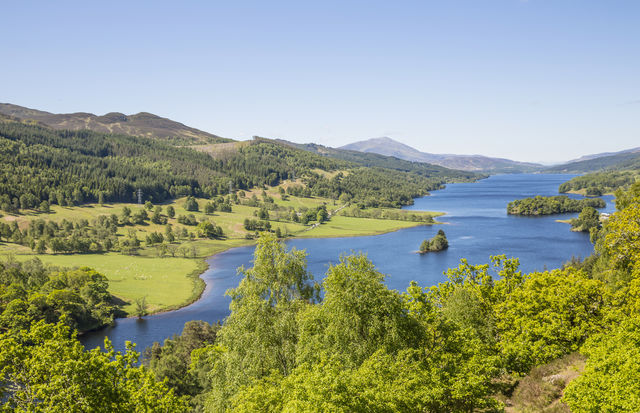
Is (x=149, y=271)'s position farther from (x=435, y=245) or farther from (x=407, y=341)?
(x=407, y=341)

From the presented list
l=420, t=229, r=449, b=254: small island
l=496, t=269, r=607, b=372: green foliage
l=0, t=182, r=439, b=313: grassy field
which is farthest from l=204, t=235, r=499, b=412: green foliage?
l=420, t=229, r=449, b=254: small island

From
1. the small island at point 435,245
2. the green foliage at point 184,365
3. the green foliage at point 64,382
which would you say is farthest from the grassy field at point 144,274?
the green foliage at point 64,382

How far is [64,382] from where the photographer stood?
54.7ft

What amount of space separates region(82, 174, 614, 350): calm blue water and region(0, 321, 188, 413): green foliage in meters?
61.4

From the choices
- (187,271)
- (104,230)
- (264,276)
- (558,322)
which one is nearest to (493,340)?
(558,322)

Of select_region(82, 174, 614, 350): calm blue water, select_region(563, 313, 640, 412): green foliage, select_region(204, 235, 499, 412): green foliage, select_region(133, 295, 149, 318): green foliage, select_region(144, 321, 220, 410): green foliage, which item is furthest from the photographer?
select_region(133, 295, 149, 318): green foliage

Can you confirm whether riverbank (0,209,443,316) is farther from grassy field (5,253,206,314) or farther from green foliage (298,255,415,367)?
green foliage (298,255,415,367)

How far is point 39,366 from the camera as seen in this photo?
17.0m

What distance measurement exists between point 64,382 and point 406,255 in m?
126

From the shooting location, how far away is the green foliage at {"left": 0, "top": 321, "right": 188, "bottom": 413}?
53.6 feet

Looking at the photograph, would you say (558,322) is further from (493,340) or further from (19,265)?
(19,265)

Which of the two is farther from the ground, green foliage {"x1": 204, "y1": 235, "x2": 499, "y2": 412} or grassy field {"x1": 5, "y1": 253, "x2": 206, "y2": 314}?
green foliage {"x1": 204, "y1": 235, "x2": 499, "y2": 412}

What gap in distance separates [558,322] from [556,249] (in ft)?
394

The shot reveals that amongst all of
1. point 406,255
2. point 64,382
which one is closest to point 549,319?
point 64,382
